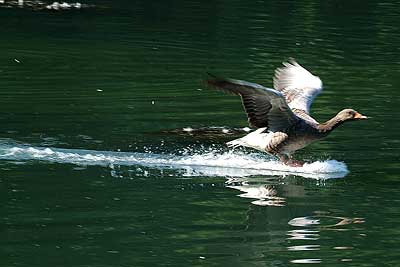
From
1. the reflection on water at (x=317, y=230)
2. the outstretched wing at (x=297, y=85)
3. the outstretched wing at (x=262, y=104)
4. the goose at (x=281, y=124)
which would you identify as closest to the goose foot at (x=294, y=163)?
the goose at (x=281, y=124)

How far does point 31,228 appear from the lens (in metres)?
9.55

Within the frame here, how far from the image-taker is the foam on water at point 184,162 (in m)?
12.3

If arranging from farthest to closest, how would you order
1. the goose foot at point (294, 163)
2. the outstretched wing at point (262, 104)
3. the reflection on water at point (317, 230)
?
the goose foot at point (294, 163), the outstretched wing at point (262, 104), the reflection on water at point (317, 230)

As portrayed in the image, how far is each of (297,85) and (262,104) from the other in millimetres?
1767

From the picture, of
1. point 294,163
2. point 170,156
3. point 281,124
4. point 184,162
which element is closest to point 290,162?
point 294,163

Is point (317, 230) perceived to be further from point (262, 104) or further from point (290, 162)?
point (290, 162)

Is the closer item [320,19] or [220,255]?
[220,255]

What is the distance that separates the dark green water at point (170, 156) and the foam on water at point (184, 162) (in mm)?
42

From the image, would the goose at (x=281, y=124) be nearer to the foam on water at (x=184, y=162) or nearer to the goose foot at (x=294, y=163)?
the goose foot at (x=294, y=163)

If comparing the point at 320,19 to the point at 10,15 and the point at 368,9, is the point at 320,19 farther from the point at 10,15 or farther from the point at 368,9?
the point at 10,15

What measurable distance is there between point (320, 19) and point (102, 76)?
12.6m

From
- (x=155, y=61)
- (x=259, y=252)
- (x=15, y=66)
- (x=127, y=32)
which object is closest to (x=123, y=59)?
(x=155, y=61)

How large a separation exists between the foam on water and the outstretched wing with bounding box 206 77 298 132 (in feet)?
1.57

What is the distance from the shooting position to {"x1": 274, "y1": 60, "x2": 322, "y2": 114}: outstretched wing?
1336 cm
